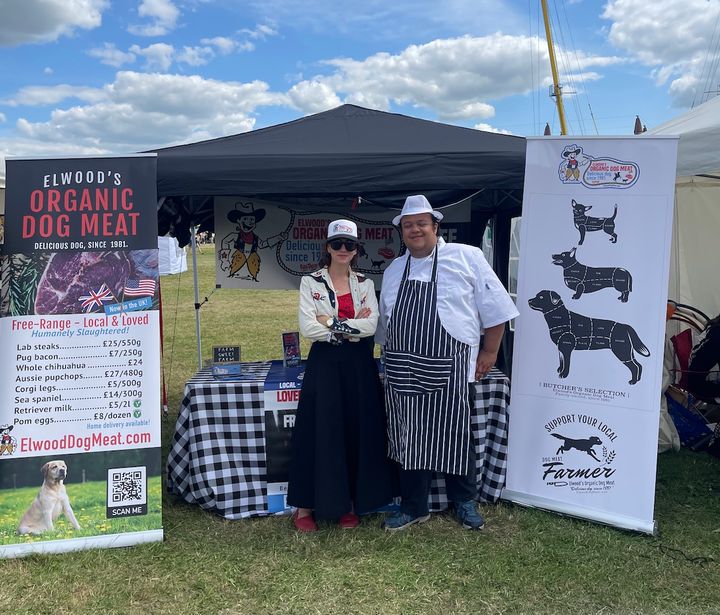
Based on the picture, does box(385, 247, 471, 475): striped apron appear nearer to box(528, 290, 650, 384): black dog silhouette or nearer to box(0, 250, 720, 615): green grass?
box(0, 250, 720, 615): green grass

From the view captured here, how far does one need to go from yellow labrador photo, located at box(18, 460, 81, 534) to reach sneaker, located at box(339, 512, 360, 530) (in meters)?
1.16

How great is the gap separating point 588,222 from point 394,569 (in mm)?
1771

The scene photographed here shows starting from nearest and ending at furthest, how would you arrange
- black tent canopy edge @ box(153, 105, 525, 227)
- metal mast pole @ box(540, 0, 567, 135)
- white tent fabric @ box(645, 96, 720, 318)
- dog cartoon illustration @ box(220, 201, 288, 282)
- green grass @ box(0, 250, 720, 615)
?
green grass @ box(0, 250, 720, 615)
black tent canopy edge @ box(153, 105, 525, 227)
dog cartoon illustration @ box(220, 201, 288, 282)
white tent fabric @ box(645, 96, 720, 318)
metal mast pole @ box(540, 0, 567, 135)

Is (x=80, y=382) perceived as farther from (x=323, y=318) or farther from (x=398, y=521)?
(x=398, y=521)

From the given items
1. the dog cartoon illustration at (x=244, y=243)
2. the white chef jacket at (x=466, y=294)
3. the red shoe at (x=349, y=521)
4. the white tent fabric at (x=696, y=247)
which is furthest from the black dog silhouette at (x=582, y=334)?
the white tent fabric at (x=696, y=247)

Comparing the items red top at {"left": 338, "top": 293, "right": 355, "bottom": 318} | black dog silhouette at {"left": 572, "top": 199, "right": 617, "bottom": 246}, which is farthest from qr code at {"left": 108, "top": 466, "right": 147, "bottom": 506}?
black dog silhouette at {"left": 572, "top": 199, "right": 617, "bottom": 246}

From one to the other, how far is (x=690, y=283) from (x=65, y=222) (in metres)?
4.41

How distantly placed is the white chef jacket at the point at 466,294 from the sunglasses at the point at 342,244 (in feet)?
0.95

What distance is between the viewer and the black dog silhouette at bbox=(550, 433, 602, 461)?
2809 millimetres

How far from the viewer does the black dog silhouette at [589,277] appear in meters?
2.74

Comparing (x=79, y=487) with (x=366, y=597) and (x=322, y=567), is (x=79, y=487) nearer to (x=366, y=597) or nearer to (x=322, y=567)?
(x=322, y=567)

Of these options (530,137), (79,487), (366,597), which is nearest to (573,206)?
(530,137)

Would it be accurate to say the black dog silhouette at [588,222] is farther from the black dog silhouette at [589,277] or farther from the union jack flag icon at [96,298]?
the union jack flag icon at [96,298]

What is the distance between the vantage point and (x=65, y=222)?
8.69 ft
